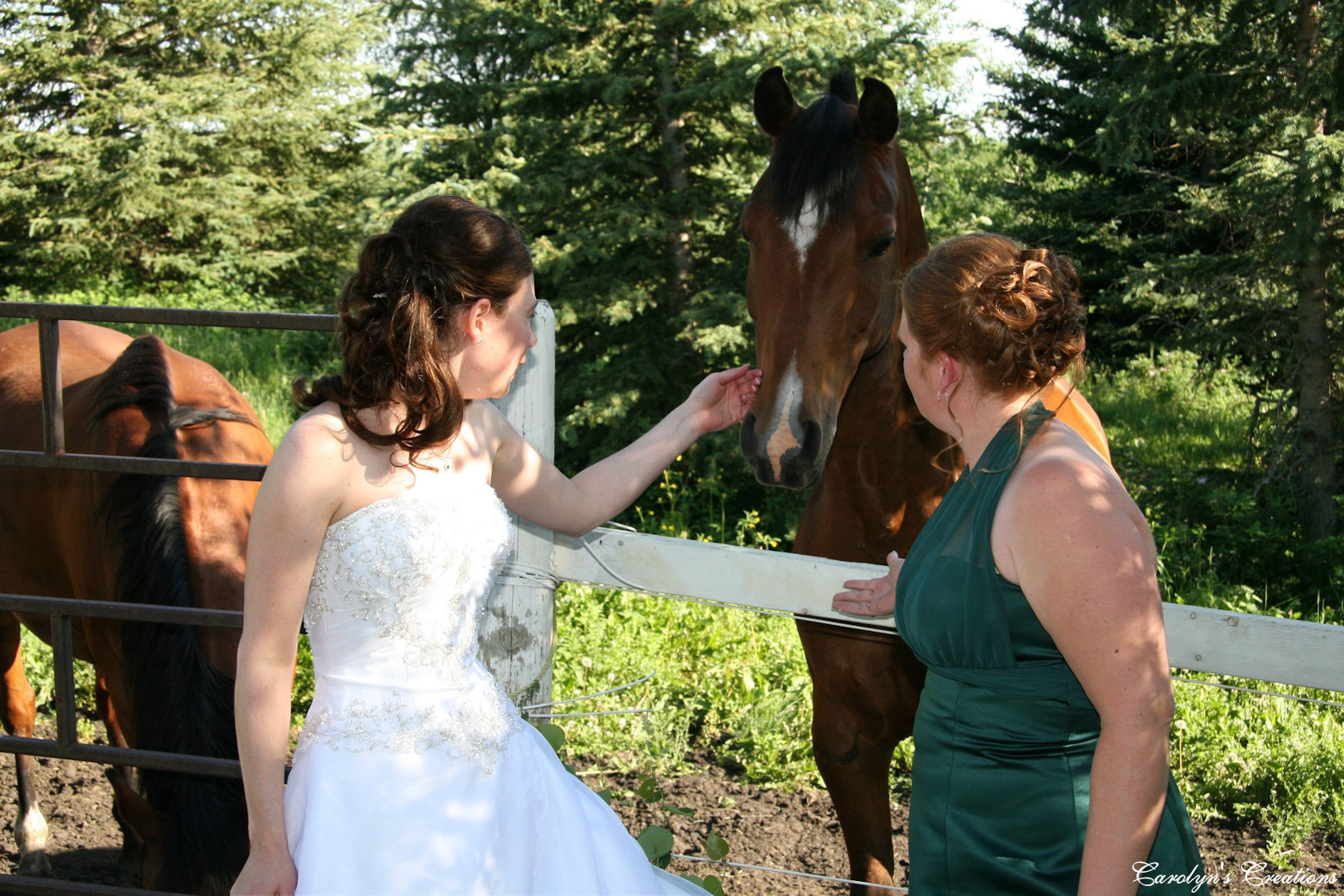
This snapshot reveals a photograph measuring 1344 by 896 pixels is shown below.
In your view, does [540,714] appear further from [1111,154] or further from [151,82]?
[151,82]

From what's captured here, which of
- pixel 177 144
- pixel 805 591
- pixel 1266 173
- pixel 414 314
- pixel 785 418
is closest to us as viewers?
pixel 414 314

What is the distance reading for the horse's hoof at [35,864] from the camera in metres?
3.55

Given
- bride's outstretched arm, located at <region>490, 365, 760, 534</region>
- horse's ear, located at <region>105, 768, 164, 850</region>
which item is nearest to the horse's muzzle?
bride's outstretched arm, located at <region>490, 365, 760, 534</region>

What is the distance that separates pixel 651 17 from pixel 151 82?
13067 mm

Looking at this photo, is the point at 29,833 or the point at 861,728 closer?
the point at 861,728

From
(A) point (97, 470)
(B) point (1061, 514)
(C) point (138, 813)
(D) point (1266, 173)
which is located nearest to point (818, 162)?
(B) point (1061, 514)

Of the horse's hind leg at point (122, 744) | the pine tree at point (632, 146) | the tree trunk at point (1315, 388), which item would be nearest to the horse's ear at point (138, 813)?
the horse's hind leg at point (122, 744)

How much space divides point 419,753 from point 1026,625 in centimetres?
100

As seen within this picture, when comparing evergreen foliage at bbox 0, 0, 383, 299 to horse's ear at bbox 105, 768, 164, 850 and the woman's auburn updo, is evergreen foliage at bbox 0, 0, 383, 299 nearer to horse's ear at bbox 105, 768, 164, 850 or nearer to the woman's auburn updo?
horse's ear at bbox 105, 768, 164, 850

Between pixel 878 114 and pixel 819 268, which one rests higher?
pixel 878 114

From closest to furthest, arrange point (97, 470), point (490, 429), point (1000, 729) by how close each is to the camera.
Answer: point (1000, 729), point (490, 429), point (97, 470)

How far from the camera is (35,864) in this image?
3557 mm

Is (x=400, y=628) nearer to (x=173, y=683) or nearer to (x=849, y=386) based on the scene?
(x=173, y=683)

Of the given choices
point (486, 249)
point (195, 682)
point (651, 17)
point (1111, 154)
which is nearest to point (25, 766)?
point (195, 682)
